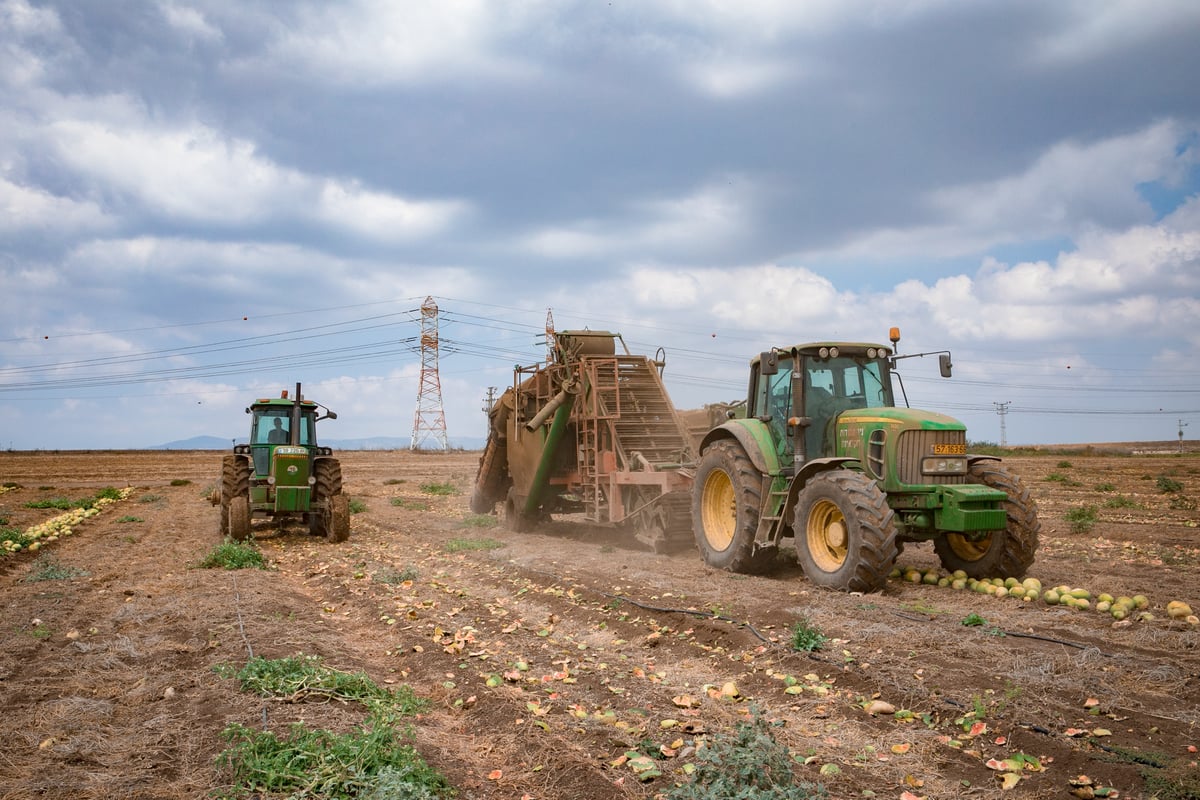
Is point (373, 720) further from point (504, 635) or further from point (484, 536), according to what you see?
point (484, 536)

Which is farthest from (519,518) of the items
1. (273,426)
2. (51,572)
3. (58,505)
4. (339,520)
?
(58,505)

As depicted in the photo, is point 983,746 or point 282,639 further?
point 282,639

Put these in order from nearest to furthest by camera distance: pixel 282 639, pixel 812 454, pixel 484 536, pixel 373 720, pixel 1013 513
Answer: pixel 373 720 → pixel 282 639 → pixel 1013 513 → pixel 812 454 → pixel 484 536

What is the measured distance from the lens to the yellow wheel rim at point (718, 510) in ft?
36.6

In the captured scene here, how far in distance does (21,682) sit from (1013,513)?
943cm

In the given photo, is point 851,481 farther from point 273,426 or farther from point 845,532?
point 273,426

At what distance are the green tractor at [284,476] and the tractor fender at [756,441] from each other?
8258 millimetres

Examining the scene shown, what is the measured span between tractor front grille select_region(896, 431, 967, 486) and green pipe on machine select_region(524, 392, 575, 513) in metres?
6.61

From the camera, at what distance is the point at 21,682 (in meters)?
6.20

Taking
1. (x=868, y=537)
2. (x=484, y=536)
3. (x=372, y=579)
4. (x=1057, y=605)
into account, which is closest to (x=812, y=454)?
(x=868, y=537)

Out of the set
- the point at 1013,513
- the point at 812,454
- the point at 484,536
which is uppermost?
the point at 812,454

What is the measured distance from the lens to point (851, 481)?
8680 millimetres

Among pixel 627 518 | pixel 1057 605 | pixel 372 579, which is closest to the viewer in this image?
pixel 1057 605

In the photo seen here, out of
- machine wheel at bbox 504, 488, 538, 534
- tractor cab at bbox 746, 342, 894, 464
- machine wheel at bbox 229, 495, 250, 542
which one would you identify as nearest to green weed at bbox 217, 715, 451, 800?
tractor cab at bbox 746, 342, 894, 464
